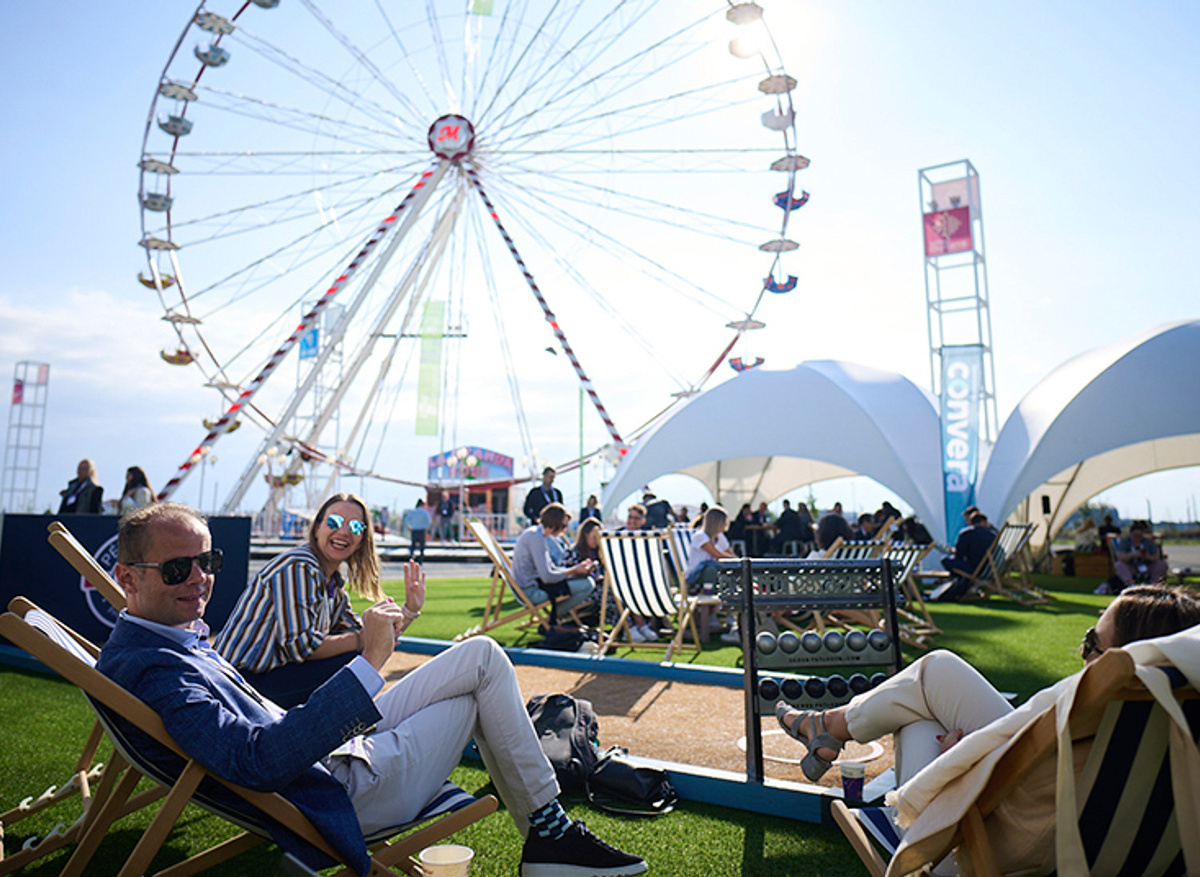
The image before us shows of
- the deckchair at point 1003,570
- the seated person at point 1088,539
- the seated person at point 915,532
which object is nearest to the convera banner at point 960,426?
the seated person at point 915,532

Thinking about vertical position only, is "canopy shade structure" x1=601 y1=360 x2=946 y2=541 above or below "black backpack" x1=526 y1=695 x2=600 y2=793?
above

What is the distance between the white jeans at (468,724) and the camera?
84.4 inches

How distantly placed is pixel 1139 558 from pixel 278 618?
11.6m

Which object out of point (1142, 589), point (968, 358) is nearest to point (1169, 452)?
point (968, 358)

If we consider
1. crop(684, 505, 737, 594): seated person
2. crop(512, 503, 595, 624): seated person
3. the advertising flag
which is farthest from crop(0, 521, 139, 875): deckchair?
the advertising flag

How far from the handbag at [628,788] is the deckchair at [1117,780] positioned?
1.49m

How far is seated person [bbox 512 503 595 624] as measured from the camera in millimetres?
6797

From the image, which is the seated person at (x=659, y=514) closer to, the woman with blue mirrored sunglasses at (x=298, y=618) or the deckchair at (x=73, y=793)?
the woman with blue mirrored sunglasses at (x=298, y=618)

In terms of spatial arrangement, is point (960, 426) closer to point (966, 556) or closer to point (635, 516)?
point (966, 556)

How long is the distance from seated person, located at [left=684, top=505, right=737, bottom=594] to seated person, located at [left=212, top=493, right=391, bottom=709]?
180 inches

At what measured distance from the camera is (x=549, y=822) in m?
2.25

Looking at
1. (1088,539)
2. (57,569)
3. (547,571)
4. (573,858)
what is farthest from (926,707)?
(1088,539)

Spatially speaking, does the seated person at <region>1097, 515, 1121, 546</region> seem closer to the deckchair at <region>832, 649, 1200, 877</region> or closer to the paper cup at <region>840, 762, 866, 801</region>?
the paper cup at <region>840, 762, 866, 801</region>

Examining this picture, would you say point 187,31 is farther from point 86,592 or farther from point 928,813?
point 928,813
